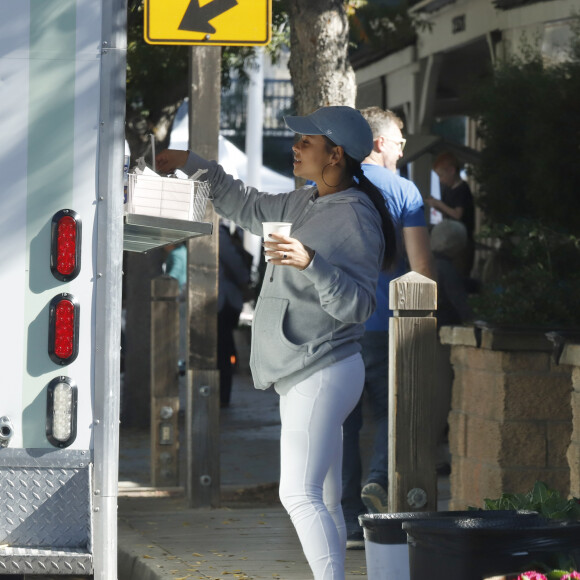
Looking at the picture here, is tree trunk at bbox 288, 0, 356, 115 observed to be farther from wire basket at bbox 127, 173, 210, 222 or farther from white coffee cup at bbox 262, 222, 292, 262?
white coffee cup at bbox 262, 222, 292, 262

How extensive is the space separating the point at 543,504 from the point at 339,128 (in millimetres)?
1456

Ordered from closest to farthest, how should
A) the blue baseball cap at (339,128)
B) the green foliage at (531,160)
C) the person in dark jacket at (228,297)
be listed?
the blue baseball cap at (339,128), the green foliage at (531,160), the person in dark jacket at (228,297)

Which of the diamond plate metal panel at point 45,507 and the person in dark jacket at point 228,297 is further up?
the person in dark jacket at point 228,297

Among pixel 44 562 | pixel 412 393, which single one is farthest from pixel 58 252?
pixel 412 393

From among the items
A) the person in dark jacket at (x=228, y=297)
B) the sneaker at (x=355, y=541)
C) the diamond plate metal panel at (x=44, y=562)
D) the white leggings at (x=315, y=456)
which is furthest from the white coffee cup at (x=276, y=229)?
the person in dark jacket at (x=228, y=297)

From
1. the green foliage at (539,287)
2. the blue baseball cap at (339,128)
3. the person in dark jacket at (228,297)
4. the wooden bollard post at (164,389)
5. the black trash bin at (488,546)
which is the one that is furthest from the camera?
the person in dark jacket at (228,297)

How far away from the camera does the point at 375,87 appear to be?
762 inches

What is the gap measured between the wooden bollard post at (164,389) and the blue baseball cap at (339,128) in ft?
12.5

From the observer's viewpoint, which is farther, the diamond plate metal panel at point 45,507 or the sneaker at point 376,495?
the sneaker at point 376,495

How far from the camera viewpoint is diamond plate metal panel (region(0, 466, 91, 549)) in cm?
465

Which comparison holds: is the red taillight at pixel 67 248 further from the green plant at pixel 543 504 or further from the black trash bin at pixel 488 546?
the green plant at pixel 543 504

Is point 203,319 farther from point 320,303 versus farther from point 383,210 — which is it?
point 320,303

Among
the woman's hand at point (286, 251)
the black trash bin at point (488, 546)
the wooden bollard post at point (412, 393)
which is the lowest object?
the black trash bin at point (488, 546)

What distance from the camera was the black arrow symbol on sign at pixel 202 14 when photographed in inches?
252
